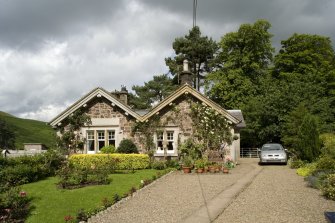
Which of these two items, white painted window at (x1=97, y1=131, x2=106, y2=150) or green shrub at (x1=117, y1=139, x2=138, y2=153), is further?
white painted window at (x1=97, y1=131, x2=106, y2=150)

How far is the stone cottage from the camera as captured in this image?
2670 cm

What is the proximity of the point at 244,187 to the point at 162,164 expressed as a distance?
8859mm

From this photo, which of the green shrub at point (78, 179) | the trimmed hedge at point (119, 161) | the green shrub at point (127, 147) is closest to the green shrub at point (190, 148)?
the trimmed hedge at point (119, 161)

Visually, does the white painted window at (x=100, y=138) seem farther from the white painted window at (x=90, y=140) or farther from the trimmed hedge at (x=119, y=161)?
the trimmed hedge at (x=119, y=161)

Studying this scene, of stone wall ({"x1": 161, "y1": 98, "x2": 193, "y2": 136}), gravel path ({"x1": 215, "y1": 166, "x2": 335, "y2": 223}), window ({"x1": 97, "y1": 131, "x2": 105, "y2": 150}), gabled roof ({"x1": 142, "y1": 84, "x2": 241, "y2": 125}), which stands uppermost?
gabled roof ({"x1": 142, "y1": 84, "x2": 241, "y2": 125})

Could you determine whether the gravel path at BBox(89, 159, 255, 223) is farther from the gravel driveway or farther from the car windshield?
the car windshield

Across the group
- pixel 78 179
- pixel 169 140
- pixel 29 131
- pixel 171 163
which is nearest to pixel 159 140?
pixel 169 140

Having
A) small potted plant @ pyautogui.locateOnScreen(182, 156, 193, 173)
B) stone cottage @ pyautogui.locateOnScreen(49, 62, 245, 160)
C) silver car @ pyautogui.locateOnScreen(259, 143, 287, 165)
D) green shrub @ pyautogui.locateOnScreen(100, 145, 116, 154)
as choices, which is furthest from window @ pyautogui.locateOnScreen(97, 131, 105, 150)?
silver car @ pyautogui.locateOnScreen(259, 143, 287, 165)

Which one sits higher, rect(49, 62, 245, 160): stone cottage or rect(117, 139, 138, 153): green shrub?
rect(49, 62, 245, 160): stone cottage

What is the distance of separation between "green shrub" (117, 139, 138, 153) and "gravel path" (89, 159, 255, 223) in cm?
681

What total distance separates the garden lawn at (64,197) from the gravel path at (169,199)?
3.58 ft

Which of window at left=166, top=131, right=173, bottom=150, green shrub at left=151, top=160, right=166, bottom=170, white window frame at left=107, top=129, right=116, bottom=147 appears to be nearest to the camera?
green shrub at left=151, top=160, right=166, bottom=170

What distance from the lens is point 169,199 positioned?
1400cm

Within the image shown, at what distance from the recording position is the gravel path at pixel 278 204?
1083 cm
